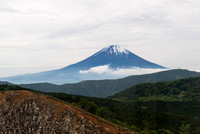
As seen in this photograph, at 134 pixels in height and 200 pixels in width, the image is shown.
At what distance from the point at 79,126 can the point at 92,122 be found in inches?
102

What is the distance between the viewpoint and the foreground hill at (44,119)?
1475 inches

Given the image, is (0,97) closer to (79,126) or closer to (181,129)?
(79,126)

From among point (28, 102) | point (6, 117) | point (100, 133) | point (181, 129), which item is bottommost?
point (181, 129)

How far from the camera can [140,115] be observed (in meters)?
164

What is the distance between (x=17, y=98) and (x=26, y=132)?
24.0 feet

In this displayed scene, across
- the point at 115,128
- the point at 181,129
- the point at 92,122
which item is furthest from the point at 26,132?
the point at 181,129

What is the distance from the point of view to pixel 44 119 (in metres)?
38.3

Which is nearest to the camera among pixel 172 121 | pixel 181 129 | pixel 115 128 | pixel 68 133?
pixel 68 133

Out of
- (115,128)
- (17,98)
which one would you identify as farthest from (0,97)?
(115,128)

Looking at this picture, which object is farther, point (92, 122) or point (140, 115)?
point (140, 115)

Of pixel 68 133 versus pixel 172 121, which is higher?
pixel 68 133

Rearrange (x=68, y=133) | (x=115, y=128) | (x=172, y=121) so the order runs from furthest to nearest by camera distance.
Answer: (x=172, y=121), (x=115, y=128), (x=68, y=133)

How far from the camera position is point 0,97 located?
41219mm

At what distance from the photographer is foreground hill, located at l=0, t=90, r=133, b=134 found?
3747 cm
